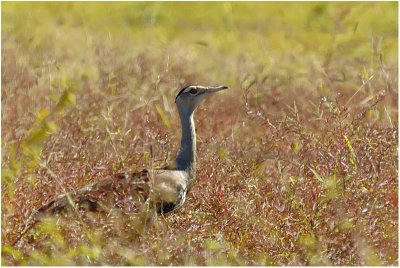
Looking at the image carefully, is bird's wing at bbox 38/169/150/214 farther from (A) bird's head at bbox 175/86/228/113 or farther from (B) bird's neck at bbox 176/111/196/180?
(A) bird's head at bbox 175/86/228/113

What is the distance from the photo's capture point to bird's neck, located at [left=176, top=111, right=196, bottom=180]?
749 cm

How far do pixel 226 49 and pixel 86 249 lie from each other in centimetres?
893

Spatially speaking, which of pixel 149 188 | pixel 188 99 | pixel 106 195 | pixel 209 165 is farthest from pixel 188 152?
pixel 106 195

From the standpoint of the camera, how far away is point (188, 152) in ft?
24.8

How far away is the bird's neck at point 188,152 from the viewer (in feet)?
24.6

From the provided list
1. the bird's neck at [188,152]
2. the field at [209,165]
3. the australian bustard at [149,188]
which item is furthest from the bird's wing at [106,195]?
the bird's neck at [188,152]

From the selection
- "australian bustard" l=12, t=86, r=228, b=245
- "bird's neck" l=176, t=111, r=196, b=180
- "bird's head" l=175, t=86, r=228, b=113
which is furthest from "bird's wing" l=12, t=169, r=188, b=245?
"bird's head" l=175, t=86, r=228, b=113

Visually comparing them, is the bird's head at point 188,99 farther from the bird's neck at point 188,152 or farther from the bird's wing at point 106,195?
the bird's wing at point 106,195

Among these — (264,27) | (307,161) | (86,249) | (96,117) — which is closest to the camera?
(86,249)

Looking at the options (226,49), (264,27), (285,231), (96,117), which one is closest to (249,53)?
(226,49)

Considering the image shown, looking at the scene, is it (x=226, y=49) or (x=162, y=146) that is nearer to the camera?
(x=162, y=146)

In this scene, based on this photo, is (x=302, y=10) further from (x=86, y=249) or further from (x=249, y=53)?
(x=86, y=249)

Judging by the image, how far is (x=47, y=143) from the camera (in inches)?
312

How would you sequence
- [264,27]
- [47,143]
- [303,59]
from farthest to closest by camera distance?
[264,27], [303,59], [47,143]
